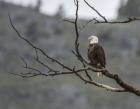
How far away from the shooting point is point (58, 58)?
75562 mm

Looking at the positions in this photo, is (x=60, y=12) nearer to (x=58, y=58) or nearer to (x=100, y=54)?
(x=58, y=58)

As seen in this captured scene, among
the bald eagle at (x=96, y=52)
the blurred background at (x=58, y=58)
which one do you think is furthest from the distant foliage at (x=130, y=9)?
the bald eagle at (x=96, y=52)

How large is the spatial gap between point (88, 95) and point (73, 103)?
10.9 ft

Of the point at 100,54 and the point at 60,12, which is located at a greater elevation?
the point at 100,54

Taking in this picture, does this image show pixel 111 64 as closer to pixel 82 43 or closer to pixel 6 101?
pixel 82 43

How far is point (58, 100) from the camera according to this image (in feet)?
211

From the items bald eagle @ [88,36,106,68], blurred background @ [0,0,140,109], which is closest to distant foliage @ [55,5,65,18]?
blurred background @ [0,0,140,109]

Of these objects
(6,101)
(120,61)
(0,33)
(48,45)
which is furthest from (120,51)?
(6,101)

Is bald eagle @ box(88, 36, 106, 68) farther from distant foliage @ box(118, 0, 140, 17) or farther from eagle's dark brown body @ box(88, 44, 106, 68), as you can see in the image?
distant foliage @ box(118, 0, 140, 17)

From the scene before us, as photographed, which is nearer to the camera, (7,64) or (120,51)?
(7,64)

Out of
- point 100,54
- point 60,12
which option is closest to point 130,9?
point 60,12

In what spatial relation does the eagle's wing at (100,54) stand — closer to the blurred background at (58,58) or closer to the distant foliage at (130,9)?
the blurred background at (58,58)

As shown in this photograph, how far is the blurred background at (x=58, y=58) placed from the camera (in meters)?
64.8

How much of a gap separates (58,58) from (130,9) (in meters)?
23.0
